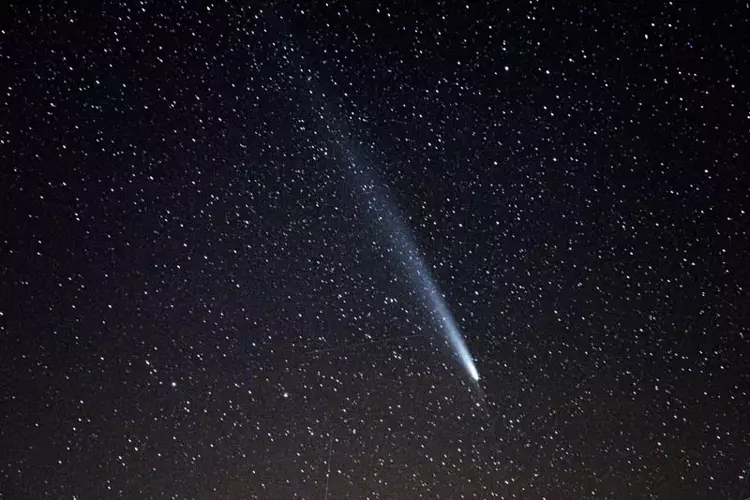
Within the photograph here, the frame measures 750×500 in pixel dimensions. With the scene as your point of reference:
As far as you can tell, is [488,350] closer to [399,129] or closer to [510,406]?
[510,406]

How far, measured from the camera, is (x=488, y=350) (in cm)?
49

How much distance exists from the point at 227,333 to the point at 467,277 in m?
0.19

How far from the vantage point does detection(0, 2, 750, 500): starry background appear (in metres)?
0.46

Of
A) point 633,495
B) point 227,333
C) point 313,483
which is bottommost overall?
point 633,495

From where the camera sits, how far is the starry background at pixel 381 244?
46 cm

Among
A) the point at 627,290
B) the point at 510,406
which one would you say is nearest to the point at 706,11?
the point at 627,290

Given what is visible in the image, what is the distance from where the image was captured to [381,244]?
485mm

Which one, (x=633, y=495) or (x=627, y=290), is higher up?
(x=627, y=290)

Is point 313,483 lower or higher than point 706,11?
lower

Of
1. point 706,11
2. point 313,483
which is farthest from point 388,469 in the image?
point 706,11

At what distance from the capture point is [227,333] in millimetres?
503

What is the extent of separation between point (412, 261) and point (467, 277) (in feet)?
0.14

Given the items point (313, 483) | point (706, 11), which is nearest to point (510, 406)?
point (313, 483)

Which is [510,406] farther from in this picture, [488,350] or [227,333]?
[227,333]
